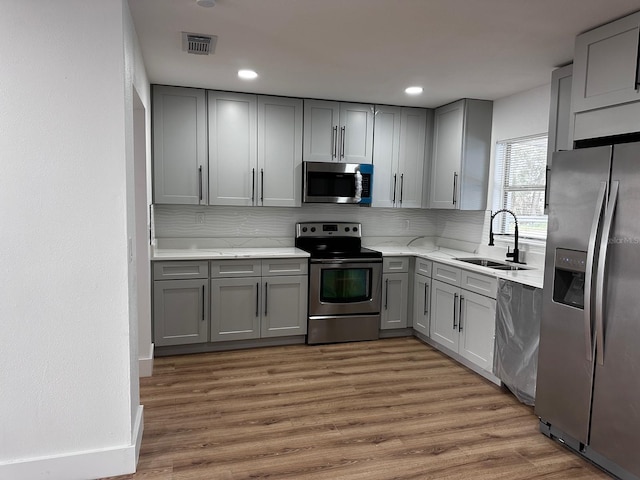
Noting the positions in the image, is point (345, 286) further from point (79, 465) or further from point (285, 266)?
point (79, 465)

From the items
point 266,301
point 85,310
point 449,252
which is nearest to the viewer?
point 85,310

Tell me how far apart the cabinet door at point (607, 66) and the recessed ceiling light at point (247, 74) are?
7.24 ft

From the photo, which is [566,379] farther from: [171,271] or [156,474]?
[171,271]

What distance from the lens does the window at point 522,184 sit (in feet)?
12.5

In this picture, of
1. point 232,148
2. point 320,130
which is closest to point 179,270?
point 232,148

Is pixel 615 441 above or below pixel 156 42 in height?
below

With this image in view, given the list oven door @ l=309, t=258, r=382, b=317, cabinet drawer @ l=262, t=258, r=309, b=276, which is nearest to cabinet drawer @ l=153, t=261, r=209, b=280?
cabinet drawer @ l=262, t=258, r=309, b=276

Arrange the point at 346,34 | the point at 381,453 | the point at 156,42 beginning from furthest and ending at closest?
the point at 156,42 → the point at 346,34 → the point at 381,453

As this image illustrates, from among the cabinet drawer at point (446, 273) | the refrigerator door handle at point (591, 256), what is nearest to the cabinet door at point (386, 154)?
the cabinet drawer at point (446, 273)

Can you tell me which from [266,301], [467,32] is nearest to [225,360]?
[266,301]

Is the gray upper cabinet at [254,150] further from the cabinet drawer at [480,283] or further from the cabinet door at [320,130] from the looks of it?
the cabinet drawer at [480,283]

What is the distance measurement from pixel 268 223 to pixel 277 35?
224cm

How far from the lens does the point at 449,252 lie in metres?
4.62

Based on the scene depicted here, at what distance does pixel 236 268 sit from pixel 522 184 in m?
2.63
